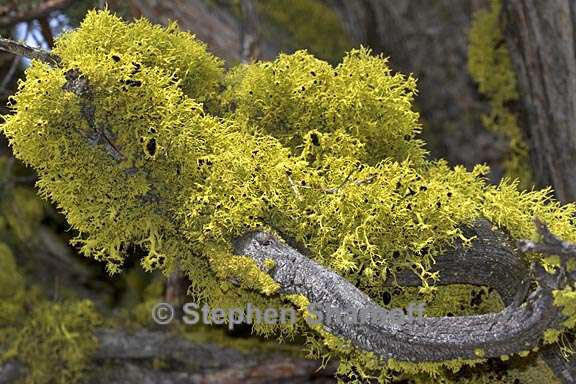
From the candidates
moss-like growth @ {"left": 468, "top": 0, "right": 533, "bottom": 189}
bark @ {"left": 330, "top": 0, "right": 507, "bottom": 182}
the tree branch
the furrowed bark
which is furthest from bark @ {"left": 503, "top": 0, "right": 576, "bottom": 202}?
the tree branch

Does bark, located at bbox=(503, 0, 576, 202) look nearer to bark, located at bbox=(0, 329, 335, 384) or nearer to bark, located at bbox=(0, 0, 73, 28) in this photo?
bark, located at bbox=(0, 329, 335, 384)

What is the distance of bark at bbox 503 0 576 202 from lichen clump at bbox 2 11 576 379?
60cm

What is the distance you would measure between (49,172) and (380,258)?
423mm

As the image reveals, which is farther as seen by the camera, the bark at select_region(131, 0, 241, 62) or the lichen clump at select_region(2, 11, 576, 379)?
the bark at select_region(131, 0, 241, 62)

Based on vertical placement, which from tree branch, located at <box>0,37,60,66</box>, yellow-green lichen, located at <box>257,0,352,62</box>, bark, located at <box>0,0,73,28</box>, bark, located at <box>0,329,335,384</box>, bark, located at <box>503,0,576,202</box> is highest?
yellow-green lichen, located at <box>257,0,352,62</box>

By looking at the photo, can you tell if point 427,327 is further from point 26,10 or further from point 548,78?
point 26,10

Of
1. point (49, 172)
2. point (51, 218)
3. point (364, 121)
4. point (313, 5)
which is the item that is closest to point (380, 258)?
point (364, 121)

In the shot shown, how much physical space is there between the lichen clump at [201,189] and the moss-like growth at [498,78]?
0.76m

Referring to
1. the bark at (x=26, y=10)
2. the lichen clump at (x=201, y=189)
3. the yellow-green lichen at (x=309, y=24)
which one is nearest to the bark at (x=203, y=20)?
the bark at (x=26, y=10)

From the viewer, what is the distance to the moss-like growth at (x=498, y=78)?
1.63 m

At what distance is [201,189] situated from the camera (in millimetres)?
908

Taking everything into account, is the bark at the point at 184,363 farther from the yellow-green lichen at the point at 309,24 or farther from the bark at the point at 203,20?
the yellow-green lichen at the point at 309,24

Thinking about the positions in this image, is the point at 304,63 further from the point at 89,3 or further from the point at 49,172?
the point at 89,3

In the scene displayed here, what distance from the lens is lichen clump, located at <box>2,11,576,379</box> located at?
875 millimetres
